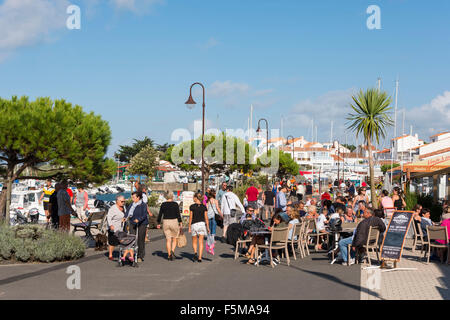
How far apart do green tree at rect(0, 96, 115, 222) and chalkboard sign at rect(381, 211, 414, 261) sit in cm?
1082

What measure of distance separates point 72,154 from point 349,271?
1059cm

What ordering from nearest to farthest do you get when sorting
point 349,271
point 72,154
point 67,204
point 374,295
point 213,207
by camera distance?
point 374,295
point 349,271
point 67,204
point 213,207
point 72,154

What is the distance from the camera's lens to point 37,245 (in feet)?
45.1

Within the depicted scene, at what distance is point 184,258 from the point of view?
15008 mm

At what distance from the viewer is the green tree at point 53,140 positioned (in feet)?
61.6

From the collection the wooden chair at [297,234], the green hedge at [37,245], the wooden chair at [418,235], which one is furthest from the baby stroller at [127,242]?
the wooden chair at [418,235]

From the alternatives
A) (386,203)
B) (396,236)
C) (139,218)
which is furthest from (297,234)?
(386,203)

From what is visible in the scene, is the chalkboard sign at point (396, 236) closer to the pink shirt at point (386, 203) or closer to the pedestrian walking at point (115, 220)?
the pedestrian walking at point (115, 220)

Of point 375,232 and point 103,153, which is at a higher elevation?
point 103,153

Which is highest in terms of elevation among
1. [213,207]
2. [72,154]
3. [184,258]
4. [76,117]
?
[76,117]
